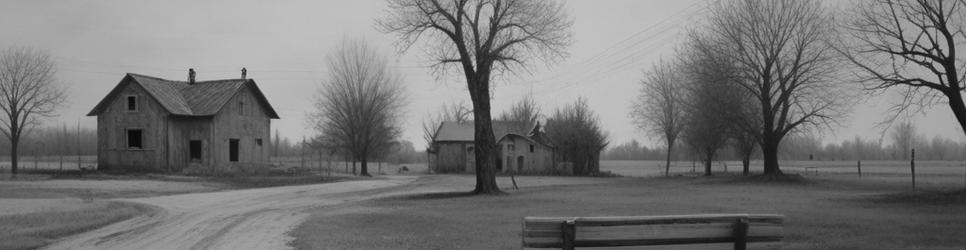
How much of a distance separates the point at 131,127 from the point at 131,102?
176 cm

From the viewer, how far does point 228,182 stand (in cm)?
4312

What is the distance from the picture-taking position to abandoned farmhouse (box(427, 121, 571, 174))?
2943 inches

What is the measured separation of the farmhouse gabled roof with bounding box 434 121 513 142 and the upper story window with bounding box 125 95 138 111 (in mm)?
31799

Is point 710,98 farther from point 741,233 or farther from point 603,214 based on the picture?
point 741,233

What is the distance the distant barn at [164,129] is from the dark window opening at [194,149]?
64 millimetres

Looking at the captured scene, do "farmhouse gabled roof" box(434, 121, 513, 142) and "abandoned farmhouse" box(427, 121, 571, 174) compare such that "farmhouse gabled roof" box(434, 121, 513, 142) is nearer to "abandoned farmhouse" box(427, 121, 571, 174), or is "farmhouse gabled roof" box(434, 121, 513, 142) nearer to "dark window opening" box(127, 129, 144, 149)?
"abandoned farmhouse" box(427, 121, 571, 174)

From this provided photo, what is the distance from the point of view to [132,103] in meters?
51.5

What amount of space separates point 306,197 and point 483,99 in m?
8.80

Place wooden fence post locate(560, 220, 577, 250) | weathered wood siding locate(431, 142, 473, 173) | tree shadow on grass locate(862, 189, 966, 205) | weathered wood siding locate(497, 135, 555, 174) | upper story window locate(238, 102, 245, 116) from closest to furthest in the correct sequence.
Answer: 1. wooden fence post locate(560, 220, 577, 250)
2. tree shadow on grass locate(862, 189, 966, 205)
3. upper story window locate(238, 102, 245, 116)
4. weathered wood siding locate(497, 135, 555, 174)
5. weathered wood siding locate(431, 142, 473, 173)

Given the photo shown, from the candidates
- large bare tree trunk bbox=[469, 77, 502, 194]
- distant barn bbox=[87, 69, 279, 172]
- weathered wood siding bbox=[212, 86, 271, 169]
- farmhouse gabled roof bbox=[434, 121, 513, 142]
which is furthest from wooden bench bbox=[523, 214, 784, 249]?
farmhouse gabled roof bbox=[434, 121, 513, 142]

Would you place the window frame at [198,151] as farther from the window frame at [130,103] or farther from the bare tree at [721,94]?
the bare tree at [721,94]

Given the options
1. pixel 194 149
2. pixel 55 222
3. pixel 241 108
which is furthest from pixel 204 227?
pixel 241 108

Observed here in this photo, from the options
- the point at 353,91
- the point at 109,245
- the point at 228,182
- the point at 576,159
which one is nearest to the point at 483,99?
the point at 228,182

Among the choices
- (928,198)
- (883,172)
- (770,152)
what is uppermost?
(770,152)
